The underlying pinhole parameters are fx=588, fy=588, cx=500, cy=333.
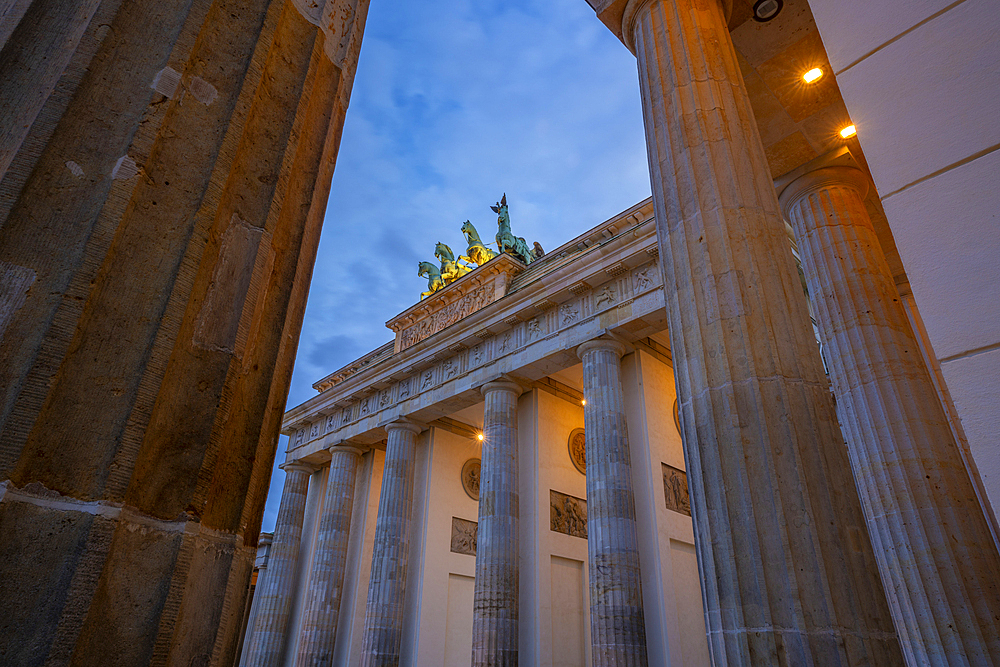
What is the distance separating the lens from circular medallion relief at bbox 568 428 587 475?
19344mm

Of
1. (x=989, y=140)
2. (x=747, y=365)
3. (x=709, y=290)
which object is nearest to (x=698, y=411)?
(x=747, y=365)

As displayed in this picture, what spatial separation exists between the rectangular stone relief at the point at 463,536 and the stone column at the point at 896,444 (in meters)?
15.7

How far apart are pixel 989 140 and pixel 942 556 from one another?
5888mm

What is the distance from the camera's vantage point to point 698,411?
4723mm

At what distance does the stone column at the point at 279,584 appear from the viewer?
866 inches

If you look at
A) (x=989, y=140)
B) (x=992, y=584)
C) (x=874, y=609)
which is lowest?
(x=874, y=609)

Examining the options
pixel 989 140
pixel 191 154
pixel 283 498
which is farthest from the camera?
pixel 283 498

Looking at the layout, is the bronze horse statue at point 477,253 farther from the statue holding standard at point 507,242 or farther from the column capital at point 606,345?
the column capital at point 606,345

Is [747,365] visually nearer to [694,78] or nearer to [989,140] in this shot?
[989,140]

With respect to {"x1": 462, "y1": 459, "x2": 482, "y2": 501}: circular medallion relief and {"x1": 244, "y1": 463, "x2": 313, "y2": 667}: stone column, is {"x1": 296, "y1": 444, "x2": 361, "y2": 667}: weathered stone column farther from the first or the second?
{"x1": 462, "y1": 459, "x2": 482, "y2": 501}: circular medallion relief

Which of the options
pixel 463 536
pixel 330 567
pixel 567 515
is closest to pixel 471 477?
pixel 463 536

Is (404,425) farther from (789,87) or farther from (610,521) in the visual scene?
(789,87)

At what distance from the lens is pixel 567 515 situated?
58.9 ft

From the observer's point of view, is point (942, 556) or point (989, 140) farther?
point (942, 556)
